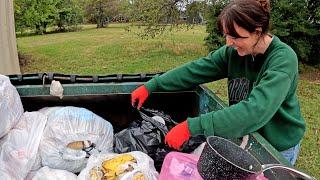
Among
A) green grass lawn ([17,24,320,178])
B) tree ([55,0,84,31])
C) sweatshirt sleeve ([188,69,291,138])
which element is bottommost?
green grass lawn ([17,24,320,178])

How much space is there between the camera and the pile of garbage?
2.16 m

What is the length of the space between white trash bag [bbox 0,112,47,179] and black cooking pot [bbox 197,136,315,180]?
1.07 meters

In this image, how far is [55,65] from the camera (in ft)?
37.0

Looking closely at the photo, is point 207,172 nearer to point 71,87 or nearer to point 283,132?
point 283,132

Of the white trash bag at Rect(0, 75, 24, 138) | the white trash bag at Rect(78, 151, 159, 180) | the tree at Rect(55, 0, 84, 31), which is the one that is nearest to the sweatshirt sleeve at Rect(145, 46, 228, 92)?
the white trash bag at Rect(78, 151, 159, 180)

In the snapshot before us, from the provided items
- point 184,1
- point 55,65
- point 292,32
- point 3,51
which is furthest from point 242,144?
point 55,65

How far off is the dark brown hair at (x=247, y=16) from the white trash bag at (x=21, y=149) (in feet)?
4.07

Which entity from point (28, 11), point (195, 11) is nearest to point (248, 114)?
point (195, 11)

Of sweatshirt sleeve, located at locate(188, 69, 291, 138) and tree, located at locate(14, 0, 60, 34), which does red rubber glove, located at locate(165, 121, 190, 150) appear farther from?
tree, located at locate(14, 0, 60, 34)

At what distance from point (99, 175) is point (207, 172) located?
0.66 metres

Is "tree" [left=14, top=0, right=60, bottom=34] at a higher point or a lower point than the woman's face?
lower

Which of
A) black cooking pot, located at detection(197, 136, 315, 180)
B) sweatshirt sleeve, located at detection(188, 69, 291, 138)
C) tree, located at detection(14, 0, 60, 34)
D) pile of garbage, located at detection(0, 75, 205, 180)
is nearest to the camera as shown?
black cooking pot, located at detection(197, 136, 315, 180)

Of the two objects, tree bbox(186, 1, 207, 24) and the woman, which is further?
tree bbox(186, 1, 207, 24)

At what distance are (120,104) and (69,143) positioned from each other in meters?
0.52
